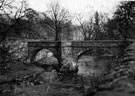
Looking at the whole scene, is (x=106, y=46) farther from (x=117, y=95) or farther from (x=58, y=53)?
(x=117, y=95)

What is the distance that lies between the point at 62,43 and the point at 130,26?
34.8 feet

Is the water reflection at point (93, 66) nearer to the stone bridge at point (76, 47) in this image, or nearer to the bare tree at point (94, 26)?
the stone bridge at point (76, 47)

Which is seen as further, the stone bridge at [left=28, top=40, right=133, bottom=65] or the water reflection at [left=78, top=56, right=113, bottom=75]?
the stone bridge at [left=28, top=40, right=133, bottom=65]

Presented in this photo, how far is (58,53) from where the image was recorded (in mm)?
20203

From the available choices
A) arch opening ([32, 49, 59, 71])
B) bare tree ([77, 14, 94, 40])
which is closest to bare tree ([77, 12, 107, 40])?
bare tree ([77, 14, 94, 40])

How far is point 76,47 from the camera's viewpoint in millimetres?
19188

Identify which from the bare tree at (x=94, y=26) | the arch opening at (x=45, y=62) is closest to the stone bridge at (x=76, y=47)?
the arch opening at (x=45, y=62)

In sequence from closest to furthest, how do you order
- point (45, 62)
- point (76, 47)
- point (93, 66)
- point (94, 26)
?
point (76, 47)
point (93, 66)
point (45, 62)
point (94, 26)

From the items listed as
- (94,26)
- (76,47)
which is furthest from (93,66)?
(94,26)

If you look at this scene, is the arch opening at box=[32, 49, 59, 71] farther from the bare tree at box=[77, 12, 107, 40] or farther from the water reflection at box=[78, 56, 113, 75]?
the bare tree at box=[77, 12, 107, 40]

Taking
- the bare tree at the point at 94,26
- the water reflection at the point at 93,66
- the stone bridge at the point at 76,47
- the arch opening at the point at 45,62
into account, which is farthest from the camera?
the bare tree at the point at 94,26

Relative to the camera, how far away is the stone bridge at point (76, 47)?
17375 mm

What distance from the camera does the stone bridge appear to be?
17.4m

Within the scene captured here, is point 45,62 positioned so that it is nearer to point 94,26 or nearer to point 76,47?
point 76,47
